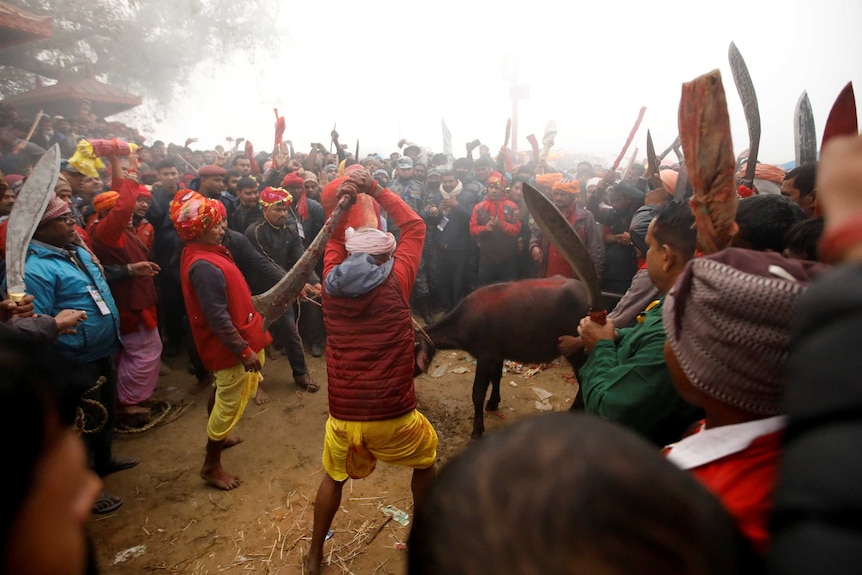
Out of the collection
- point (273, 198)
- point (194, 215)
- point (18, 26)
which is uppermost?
point (18, 26)

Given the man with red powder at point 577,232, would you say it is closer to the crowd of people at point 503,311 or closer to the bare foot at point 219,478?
the crowd of people at point 503,311

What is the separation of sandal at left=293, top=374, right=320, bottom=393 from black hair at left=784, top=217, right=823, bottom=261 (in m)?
4.86

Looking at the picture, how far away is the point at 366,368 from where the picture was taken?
2.71 meters

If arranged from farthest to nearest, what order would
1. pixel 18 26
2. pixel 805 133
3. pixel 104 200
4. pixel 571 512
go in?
pixel 18 26, pixel 104 200, pixel 805 133, pixel 571 512

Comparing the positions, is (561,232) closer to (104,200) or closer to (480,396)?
(480,396)

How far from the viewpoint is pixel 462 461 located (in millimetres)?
651

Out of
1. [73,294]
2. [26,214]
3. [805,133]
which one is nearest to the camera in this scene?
[26,214]

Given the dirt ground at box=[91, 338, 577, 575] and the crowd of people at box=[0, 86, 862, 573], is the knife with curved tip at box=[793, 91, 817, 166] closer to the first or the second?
the crowd of people at box=[0, 86, 862, 573]

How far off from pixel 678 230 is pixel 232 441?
172 inches

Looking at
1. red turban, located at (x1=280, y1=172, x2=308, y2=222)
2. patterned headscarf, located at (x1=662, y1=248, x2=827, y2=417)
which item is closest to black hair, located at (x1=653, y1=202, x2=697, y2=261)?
patterned headscarf, located at (x1=662, y1=248, x2=827, y2=417)

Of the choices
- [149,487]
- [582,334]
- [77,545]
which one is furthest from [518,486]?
[149,487]

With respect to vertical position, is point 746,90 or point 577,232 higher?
point 746,90

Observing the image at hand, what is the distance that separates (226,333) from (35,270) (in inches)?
51.4

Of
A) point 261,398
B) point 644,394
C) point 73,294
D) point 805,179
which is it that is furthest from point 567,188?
point 73,294
